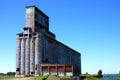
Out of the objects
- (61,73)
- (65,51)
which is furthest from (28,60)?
(65,51)

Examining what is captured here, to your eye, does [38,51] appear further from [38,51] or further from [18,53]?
[18,53]

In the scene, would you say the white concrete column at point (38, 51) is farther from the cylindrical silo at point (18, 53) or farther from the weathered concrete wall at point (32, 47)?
the cylindrical silo at point (18, 53)

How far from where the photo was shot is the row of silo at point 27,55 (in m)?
106

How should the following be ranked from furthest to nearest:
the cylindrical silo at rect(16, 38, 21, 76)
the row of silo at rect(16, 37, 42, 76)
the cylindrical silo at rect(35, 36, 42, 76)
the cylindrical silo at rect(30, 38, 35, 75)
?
the cylindrical silo at rect(16, 38, 21, 76)
the cylindrical silo at rect(30, 38, 35, 75)
the row of silo at rect(16, 37, 42, 76)
the cylindrical silo at rect(35, 36, 42, 76)

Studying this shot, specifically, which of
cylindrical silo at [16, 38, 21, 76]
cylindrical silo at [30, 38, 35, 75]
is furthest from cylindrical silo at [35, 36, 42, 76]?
cylindrical silo at [16, 38, 21, 76]

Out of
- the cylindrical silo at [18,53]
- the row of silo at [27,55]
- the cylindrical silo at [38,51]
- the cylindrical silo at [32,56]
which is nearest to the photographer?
the cylindrical silo at [38,51]

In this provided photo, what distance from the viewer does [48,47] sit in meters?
119

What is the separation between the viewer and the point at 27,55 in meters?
108

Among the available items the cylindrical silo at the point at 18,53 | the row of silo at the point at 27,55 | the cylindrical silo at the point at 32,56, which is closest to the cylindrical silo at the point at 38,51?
the row of silo at the point at 27,55

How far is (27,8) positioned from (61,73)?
1661 inches

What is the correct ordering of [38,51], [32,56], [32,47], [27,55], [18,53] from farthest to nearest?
[18,53], [27,55], [32,47], [32,56], [38,51]

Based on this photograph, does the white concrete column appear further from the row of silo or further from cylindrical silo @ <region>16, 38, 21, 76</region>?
cylindrical silo @ <region>16, 38, 21, 76</region>

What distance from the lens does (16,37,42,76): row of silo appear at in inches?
4173

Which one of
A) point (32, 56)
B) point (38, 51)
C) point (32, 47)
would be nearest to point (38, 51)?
point (38, 51)
